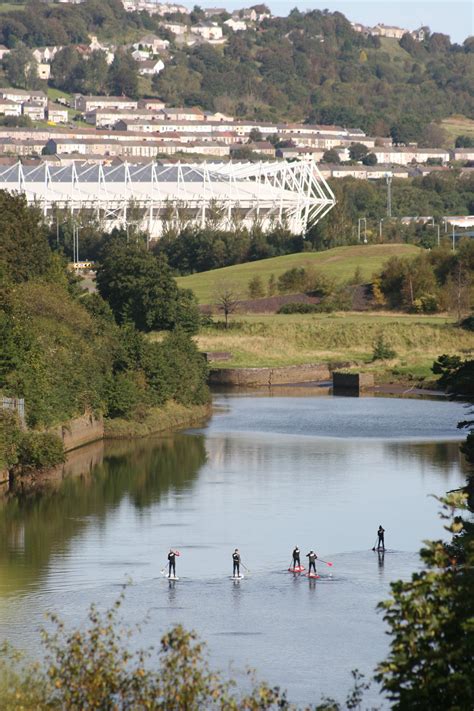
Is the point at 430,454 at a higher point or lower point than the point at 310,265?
lower

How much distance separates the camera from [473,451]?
28875mm

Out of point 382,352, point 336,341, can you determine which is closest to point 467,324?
point 382,352

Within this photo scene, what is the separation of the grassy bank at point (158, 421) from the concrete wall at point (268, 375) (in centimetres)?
1033

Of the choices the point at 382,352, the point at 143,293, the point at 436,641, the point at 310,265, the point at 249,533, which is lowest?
the point at 249,533

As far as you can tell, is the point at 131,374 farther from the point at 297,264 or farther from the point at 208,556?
the point at 297,264

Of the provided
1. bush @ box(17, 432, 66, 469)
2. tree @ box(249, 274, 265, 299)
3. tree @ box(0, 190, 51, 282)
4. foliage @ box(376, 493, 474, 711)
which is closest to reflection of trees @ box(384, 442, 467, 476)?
bush @ box(17, 432, 66, 469)

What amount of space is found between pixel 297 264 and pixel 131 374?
42.9 metres

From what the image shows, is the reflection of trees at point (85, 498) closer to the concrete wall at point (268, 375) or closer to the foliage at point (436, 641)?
the foliage at point (436, 641)

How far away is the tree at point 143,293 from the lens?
64.8 metres

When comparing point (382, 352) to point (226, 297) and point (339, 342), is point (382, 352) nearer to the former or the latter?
point (339, 342)

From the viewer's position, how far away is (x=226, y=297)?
80.1 meters

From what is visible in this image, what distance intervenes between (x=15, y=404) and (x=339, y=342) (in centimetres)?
3405

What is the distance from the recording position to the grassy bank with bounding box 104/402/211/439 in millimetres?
49312

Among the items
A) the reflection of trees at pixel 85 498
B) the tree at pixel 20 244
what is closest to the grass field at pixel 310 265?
the tree at pixel 20 244
